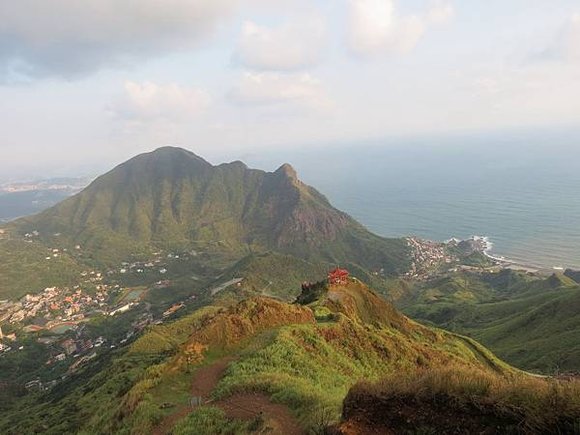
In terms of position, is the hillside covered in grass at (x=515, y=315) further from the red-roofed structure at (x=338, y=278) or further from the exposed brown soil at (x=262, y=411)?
the exposed brown soil at (x=262, y=411)

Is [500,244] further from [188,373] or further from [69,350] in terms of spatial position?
[188,373]

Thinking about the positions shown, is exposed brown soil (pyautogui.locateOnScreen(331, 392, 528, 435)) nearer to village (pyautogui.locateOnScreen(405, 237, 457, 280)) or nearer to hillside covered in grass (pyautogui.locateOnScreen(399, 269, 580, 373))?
hillside covered in grass (pyautogui.locateOnScreen(399, 269, 580, 373))

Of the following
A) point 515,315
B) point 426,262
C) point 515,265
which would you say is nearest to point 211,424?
point 515,315

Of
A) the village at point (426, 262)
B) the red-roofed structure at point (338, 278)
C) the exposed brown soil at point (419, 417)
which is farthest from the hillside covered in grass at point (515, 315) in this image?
the exposed brown soil at point (419, 417)

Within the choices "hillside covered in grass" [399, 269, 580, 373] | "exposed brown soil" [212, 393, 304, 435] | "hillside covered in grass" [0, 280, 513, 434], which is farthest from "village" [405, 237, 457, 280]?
"exposed brown soil" [212, 393, 304, 435]

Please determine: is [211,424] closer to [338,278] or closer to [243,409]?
[243,409]

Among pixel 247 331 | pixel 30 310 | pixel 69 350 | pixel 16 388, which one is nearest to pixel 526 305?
pixel 247 331

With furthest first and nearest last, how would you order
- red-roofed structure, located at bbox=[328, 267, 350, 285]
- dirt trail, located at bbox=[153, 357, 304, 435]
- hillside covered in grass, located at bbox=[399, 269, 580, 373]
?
hillside covered in grass, located at bbox=[399, 269, 580, 373], red-roofed structure, located at bbox=[328, 267, 350, 285], dirt trail, located at bbox=[153, 357, 304, 435]
